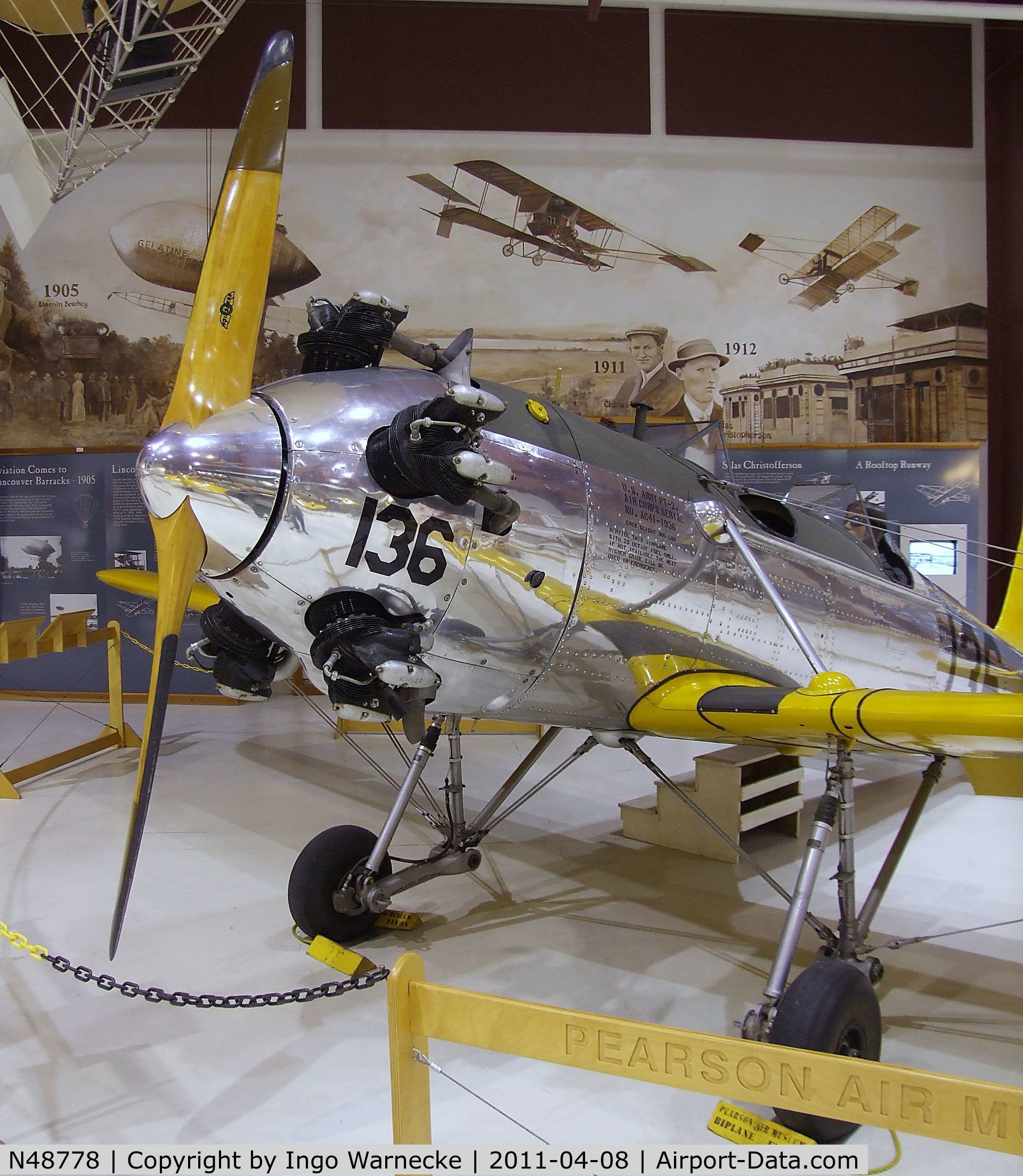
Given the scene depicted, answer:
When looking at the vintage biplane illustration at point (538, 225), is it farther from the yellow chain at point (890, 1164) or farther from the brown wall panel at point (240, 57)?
the yellow chain at point (890, 1164)

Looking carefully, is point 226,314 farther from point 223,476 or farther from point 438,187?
point 438,187

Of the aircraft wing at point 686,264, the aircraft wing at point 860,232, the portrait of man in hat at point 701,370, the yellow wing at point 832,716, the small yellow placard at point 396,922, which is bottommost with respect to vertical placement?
the small yellow placard at point 396,922

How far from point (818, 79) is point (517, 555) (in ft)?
28.9

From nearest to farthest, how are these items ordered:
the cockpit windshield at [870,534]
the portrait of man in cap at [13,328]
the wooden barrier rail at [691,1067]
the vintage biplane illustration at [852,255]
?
the wooden barrier rail at [691,1067] < the cockpit windshield at [870,534] < the portrait of man in cap at [13,328] < the vintage biplane illustration at [852,255]

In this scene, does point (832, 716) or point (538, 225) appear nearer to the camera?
point (832, 716)

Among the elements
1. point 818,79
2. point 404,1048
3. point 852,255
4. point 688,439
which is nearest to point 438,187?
point 818,79

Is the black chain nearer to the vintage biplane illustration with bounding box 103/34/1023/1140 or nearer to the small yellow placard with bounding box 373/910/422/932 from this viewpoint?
the vintage biplane illustration with bounding box 103/34/1023/1140

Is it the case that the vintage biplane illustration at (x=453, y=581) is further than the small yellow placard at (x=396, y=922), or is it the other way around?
the small yellow placard at (x=396, y=922)

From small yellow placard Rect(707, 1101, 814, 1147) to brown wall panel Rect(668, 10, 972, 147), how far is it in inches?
365

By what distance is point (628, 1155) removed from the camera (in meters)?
1.62

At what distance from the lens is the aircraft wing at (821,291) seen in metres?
9.31

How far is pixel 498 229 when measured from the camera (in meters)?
9.27

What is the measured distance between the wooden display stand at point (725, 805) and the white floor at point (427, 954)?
140 mm

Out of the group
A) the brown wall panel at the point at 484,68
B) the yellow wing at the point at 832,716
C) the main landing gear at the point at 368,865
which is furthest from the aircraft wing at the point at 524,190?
the yellow wing at the point at 832,716
